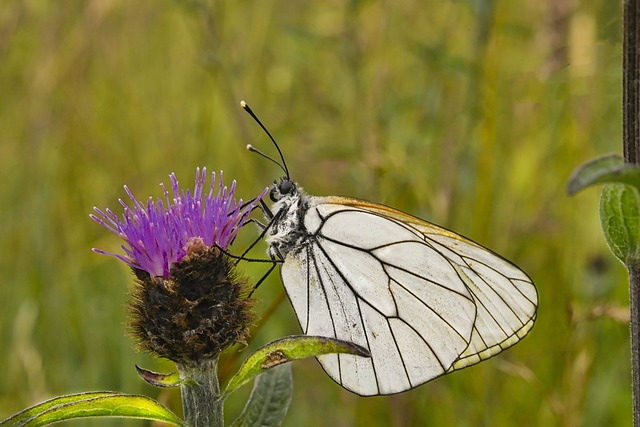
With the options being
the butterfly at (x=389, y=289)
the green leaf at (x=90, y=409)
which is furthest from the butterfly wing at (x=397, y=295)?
the green leaf at (x=90, y=409)

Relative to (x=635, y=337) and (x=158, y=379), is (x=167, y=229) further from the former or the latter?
(x=635, y=337)

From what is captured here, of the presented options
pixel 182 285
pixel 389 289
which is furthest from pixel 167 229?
pixel 389 289

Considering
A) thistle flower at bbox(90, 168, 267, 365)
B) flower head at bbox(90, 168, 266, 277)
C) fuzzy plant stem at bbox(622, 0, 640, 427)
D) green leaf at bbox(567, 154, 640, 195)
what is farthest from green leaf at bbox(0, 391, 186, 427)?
fuzzy plant stem at bbox(622, 0, 640, 427)

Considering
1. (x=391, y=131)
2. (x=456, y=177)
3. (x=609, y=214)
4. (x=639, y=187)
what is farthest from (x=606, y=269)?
(x=639, y=187)

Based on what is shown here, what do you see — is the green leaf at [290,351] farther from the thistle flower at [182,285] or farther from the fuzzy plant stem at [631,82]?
the fuzzy plant stem at [631,82]

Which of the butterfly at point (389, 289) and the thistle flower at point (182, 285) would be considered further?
the butterfly at point (389, 289)

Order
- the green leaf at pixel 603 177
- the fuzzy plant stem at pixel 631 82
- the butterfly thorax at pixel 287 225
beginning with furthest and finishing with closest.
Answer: the butterfly thorax at pixel 287 225 → the fuzzy plant stem at pixel 631 82 → the green leaf at pixel 603 177
